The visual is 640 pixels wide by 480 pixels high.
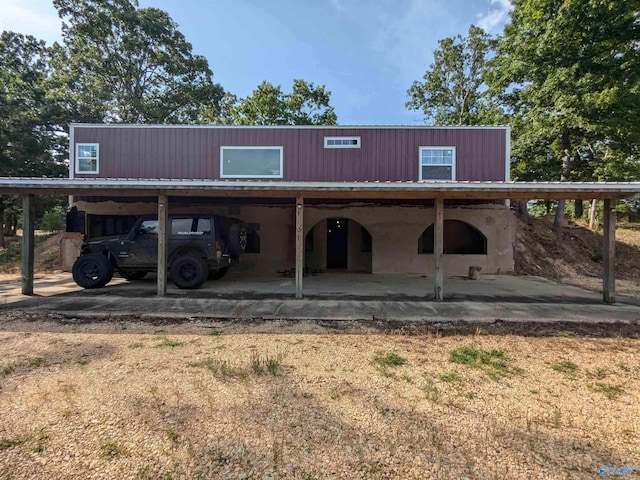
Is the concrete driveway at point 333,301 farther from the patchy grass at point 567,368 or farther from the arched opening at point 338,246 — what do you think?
the arched opening at point 338,246

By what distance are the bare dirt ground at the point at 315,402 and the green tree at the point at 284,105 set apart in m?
21.0

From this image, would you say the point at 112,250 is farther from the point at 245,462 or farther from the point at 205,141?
the point at 245,462

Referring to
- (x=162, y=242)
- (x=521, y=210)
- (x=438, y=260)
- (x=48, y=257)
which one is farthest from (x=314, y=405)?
(x=521, y=210)

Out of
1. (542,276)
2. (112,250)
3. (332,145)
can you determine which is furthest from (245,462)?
(542,276)

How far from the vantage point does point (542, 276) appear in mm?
10844

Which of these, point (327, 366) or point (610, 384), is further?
point (327, 366)

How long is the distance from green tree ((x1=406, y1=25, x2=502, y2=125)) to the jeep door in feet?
73.2

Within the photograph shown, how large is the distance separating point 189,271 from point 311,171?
5.18 m

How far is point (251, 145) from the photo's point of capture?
35.2 feet

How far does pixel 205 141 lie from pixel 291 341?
864 cm

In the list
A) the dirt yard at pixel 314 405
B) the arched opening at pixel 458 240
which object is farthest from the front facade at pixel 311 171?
the dirt yard at pixel 314 405

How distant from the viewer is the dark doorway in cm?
1260

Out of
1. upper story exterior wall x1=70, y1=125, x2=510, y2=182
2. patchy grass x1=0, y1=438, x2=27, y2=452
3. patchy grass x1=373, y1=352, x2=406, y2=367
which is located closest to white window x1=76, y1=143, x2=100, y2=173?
upper story exterior wall x1=70, y1=125, x2=510, y2=182

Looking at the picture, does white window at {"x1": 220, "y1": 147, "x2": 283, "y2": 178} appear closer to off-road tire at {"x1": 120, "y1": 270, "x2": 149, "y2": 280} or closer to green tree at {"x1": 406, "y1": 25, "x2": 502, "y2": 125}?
off-road tire at {"x1": 120, "y1": 270, "x2": 149, "y2": 280}
